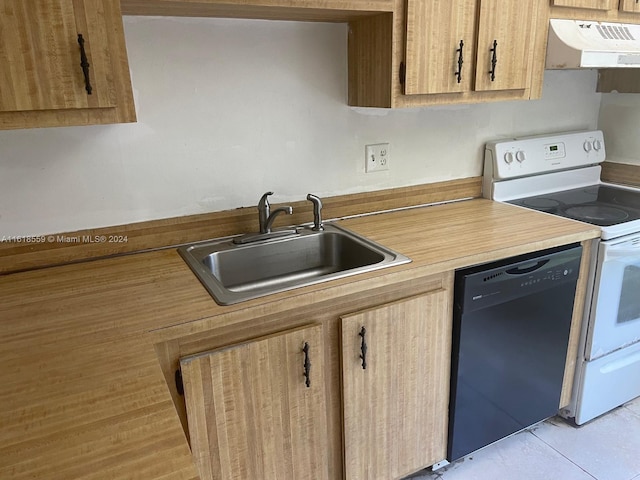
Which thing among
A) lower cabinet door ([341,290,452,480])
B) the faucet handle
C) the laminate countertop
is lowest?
lower cabinet door ([341,290,452,480])

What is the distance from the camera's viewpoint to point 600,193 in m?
2.33

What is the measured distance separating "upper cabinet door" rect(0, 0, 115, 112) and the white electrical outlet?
3.42 ft

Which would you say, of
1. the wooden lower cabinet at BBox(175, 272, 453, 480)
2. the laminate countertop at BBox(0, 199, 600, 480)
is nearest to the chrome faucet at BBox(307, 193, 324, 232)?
the laminate countertop at BBox(0, 199, 600, 480)

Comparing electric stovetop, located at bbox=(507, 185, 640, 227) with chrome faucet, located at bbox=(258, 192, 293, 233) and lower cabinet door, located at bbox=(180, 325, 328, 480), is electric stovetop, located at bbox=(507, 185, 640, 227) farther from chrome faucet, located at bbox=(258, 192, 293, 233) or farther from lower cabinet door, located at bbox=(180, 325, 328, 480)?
lower cabinet door, located at bbox=(180, 325, 328, 480)

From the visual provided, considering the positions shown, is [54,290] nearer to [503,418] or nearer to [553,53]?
[503,418]

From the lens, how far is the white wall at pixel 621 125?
2404 millimetres

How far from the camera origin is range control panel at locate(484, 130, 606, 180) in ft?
7.14

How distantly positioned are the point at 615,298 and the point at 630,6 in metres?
1.18

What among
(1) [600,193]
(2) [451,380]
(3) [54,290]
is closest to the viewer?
(3) [54,290]

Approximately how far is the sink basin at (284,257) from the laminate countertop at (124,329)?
7 centimetres

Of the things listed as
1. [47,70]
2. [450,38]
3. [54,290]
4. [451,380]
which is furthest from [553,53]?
[54,290]

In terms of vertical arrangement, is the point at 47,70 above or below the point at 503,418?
above

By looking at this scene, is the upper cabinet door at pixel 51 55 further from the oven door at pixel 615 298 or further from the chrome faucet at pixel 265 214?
the oven door at pixel 615 298

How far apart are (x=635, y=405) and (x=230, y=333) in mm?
1955
